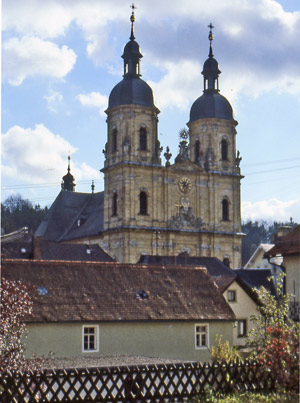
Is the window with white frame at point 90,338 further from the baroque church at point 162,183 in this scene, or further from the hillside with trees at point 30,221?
the hillside with trees at point 30,221

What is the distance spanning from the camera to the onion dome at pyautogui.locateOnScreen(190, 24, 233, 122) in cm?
8738

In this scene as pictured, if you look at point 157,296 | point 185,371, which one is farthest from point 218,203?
point 185,371

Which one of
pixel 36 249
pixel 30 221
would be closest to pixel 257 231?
pixel 30 221

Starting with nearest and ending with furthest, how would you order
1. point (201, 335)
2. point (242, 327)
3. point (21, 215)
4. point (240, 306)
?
point (201, 335)
point (240, 306)
point (242, 327)
point (21, 215)

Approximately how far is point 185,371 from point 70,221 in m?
77.3

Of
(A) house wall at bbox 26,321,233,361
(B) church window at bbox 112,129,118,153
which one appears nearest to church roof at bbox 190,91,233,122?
(B) church window at bbox 112,129,118,153

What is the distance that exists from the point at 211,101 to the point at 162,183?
13.1 metres

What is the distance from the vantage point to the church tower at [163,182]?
7875cm

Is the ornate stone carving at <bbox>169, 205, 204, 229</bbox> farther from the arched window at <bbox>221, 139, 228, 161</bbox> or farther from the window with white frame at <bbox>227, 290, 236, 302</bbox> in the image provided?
the window with white frame at <bbox>227, 290, 236, 302</bbox>

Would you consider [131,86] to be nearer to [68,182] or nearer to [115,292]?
[68,182]

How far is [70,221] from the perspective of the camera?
94250 mm

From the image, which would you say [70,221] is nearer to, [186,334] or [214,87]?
[214,87]

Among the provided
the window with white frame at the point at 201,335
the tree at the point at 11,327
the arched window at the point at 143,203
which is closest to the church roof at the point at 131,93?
the arched window at the point at 143,203

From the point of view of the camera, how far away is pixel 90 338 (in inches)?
1245
